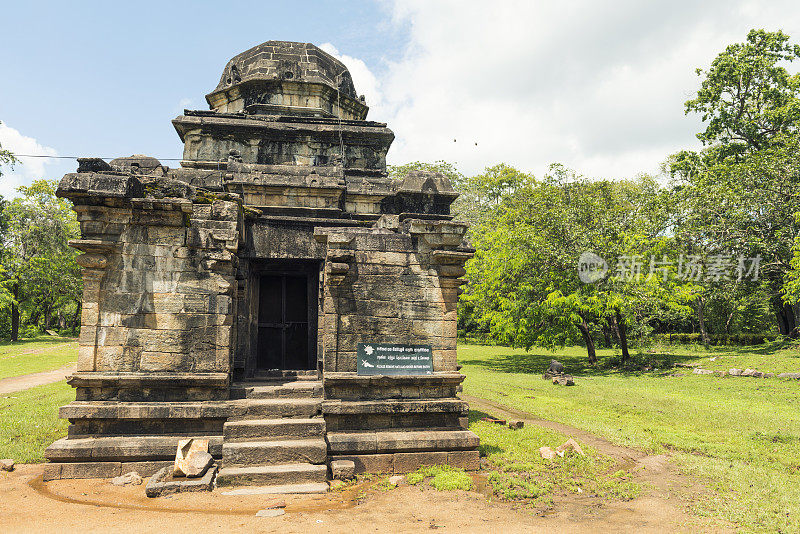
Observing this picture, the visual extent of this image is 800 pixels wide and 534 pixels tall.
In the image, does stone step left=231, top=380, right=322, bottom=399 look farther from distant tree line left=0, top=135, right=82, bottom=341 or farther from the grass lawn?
distant tree line left=0, top=135, right=82, bottom=341

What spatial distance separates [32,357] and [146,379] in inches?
854

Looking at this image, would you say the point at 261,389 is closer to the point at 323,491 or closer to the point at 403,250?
the point at 323,491

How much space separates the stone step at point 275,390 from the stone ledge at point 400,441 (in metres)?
0.92

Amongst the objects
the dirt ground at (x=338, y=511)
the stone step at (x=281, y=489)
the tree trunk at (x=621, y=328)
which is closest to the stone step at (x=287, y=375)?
the stone step at (x=281, y=489)

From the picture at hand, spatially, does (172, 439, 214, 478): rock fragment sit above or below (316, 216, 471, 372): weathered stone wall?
below

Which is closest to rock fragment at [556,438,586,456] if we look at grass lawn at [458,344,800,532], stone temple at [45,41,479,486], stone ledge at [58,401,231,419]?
grass lawn at [458,344,800,532]

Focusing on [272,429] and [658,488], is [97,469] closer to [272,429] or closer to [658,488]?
[272,429]

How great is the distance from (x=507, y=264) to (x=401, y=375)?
1596 cm

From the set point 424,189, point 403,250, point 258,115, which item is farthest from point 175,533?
point 258,115

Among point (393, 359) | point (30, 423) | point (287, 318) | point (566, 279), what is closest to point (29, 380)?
point (30, 423)

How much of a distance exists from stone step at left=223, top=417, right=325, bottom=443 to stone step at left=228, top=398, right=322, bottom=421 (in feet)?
0.33

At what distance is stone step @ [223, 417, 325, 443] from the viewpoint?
6.76m

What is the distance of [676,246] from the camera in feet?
74.2

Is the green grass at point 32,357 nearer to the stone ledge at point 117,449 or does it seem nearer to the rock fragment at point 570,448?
the stone ledge at point 117,449
